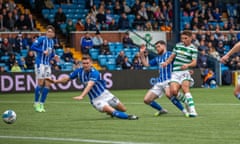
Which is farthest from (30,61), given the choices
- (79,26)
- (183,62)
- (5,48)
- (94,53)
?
(183,62)

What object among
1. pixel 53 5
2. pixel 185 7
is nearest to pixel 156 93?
pixel 53 5

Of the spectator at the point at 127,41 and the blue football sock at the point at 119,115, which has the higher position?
the blue football sock at the point at 119,115

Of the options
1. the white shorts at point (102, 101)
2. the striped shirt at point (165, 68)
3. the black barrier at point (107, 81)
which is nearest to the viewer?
the white shorts at point (102, 101)

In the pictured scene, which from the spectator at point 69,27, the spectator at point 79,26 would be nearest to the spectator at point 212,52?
the spectator at point 79,26

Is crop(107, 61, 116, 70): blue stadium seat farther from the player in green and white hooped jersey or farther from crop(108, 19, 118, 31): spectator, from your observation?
the player in green and white hooped jersey

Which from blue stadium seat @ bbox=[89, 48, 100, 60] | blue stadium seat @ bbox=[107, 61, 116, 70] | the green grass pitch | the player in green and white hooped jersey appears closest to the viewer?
the green grass pitch

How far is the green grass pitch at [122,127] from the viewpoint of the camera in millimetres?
12508

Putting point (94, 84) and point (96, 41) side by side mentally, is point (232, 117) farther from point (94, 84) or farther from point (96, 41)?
point (96, 41)

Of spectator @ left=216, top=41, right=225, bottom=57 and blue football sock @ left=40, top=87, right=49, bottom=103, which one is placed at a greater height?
blue football sock @ left=40, top=87, right=49, bottom=103

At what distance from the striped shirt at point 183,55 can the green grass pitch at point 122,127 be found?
124 cm

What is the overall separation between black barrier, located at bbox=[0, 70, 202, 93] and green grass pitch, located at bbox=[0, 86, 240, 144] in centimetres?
957

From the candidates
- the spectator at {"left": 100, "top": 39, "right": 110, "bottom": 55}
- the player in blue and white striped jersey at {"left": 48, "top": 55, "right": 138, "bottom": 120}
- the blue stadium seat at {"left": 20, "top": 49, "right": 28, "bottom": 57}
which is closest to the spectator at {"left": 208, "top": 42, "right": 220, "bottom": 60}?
the spectator at {"left": 100, "top": 39, "right": 110, "bottom": 55}

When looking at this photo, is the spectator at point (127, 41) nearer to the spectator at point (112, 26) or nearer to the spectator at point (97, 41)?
the spectator at point (112, 26)

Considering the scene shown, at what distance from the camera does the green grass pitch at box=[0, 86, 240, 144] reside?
12.5 m
